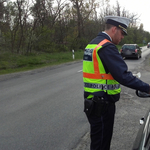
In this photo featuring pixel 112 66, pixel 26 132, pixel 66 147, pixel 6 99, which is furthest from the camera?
pixel 6 99

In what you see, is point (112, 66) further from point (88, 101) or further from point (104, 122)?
point (104, 122)

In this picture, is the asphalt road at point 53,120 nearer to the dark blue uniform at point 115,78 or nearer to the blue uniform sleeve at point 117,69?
the dark blue uniform at point 115,78

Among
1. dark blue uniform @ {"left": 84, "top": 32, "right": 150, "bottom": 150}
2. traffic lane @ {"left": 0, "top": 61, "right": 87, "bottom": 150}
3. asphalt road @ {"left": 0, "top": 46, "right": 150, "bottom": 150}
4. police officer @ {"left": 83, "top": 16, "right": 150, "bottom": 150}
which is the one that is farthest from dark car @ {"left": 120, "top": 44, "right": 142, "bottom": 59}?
dark blue uniform @ {"left": 84, "top": 32, "right": 150, "bottom": 150}

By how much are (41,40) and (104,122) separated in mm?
20853

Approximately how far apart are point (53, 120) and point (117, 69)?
302cm

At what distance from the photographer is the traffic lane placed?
3828 mm

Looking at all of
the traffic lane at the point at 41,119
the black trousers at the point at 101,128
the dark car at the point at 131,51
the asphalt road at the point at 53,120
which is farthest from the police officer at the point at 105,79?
the dark car at the point at 131,51

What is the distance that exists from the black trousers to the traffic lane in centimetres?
129

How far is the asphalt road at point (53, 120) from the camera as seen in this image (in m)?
3.75

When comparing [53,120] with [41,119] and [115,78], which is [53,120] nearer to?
[41,119]

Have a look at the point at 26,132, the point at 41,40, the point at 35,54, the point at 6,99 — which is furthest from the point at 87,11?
the point at 26,132

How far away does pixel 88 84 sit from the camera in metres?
2.39

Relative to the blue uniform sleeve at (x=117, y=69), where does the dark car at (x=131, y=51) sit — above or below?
below

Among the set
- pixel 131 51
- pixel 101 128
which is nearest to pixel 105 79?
pixel 101 128
